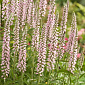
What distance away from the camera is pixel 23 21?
3.36 metres

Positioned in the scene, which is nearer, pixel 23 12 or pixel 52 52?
pixel 52 52

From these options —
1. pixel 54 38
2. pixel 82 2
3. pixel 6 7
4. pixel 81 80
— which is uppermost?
pixel 82 2

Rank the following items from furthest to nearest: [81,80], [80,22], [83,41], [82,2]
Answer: [82,2], [80,22], [83,41], [81,80]

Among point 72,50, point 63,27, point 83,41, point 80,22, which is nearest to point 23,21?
point 63,27

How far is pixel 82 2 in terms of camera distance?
50.7ft

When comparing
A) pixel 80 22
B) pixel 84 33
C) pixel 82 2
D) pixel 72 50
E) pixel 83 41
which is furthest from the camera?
pixel 82 2

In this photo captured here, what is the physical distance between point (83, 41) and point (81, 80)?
374cm

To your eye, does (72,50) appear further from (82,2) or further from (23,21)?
(82,2)

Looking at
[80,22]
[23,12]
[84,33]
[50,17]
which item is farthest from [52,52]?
[80,22]

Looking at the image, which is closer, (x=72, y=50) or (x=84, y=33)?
(x=72, y=50)

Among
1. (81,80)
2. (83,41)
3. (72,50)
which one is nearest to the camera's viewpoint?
(72,50)

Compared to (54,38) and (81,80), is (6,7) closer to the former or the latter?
(54,38)

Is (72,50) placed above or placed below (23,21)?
below

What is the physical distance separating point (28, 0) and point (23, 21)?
1.28 ft
